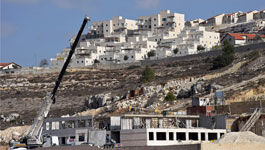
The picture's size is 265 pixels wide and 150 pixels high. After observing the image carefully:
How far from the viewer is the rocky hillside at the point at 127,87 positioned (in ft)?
269

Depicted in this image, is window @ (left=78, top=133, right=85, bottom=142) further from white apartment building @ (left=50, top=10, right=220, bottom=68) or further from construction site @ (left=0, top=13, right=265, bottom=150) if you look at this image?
white apartment building @ (left=50, top=10, right=220, bottom=68)

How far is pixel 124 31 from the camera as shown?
564 feet

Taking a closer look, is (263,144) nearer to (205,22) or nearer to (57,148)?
(57,148)

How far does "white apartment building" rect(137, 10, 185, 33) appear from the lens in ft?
553

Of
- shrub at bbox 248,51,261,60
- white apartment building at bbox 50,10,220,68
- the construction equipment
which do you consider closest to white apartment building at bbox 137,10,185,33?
white apartment building at bbox 50,10,220,68

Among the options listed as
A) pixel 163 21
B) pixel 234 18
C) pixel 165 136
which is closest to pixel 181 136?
pixel 165 136

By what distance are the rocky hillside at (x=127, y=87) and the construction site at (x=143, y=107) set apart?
16 centimetres

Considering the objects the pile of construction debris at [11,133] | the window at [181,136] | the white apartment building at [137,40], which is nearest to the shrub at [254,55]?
the white apartment building at [137,40]

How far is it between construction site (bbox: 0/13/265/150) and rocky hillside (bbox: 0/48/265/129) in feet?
0.53

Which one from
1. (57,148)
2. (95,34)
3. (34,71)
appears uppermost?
(95,34)

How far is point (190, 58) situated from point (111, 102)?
41.2 m

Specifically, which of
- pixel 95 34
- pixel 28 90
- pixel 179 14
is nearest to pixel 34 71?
pixel 28 90

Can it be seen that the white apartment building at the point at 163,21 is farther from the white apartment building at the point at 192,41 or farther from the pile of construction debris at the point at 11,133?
the pile of construction debris at the point at 11,133

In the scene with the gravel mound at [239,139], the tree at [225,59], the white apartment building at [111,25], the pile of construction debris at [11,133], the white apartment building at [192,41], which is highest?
the white apartment building at [111,25]
